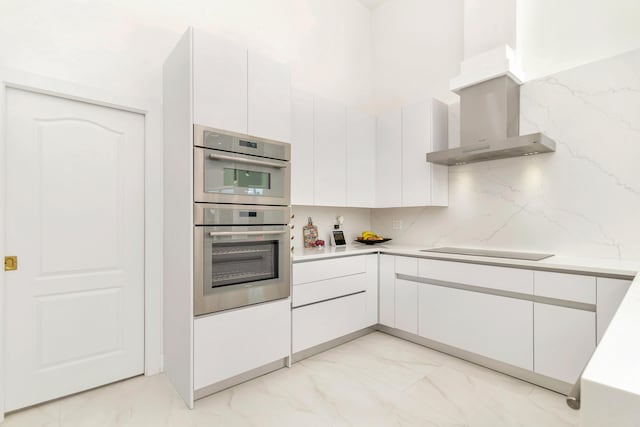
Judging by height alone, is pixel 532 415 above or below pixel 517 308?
below

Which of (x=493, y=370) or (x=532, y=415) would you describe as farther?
(x=493, y=370)

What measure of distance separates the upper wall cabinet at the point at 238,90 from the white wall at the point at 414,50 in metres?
1.85

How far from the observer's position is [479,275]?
8.25 ft

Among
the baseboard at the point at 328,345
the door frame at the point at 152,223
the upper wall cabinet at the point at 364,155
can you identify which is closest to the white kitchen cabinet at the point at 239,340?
the baseboard at the point at 328,345

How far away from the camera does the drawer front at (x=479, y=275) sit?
2303 millimetres

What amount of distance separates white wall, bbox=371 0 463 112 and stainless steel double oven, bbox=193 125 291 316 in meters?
2.06

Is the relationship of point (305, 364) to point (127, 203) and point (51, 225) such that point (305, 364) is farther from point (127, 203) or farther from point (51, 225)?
point (51, 225)

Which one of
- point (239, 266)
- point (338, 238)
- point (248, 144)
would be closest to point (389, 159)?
point (338, 238)

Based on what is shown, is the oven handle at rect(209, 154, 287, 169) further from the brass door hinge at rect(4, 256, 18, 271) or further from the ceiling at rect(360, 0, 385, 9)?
the ceiling at rect(360, 0, 385, 9)

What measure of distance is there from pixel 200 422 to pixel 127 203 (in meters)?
1.55

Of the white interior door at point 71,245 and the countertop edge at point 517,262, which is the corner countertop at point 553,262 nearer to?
the countertop edge at point 517,262

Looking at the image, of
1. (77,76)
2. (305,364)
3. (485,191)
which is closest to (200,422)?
(305,364)

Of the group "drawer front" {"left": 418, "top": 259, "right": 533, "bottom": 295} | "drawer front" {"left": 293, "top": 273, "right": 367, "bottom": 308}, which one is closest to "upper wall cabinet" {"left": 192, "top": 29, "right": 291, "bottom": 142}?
"drawer front" {"left": 293, "top": 273, "right": 367, "bottom": 308}

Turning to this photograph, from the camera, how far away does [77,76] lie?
7.19 ft
